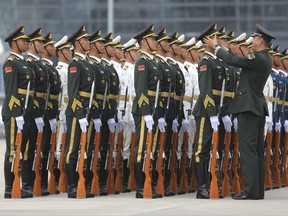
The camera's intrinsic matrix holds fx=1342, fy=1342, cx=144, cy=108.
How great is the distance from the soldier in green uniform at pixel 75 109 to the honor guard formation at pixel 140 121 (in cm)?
1

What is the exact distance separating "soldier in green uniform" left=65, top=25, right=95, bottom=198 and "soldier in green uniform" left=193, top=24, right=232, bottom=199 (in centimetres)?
142

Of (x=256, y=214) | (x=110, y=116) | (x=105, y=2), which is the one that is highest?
(x=105, y=2)

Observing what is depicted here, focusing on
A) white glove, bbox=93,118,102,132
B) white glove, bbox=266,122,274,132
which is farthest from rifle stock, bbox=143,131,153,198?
white glove, bbox=266,122,274,132

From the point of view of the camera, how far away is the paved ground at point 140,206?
14.7 m

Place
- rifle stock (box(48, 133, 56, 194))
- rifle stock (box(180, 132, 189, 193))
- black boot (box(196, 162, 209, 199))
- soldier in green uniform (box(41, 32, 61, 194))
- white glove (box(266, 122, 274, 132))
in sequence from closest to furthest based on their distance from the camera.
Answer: black boot (box(196, 162, 209, 199))
soldier in green uniform (box(41, 32, 61, 194))
rifle stock (box(48, 133, 56, 194))
rifle stock (box(180, 132, 189, 193))
white glove (box(266, 122, 274, 132))

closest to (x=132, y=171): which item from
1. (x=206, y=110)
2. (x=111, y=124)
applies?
(x=111, y=124)

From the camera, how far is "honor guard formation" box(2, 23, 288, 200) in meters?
17.0

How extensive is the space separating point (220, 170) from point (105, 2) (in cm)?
5449

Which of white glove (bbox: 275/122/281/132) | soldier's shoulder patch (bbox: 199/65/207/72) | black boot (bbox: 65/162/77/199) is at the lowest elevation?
black boot (bbox: 65/162/77/199)

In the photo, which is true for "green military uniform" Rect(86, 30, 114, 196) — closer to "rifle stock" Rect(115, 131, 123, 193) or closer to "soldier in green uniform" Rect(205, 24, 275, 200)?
"rifle stock" Rect(115, 131, 123, 193)

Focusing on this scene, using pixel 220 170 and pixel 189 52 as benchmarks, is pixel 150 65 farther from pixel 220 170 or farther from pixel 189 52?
pixel 189 52

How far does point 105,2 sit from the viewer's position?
71.6 m

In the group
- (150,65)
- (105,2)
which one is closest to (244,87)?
(150,65)

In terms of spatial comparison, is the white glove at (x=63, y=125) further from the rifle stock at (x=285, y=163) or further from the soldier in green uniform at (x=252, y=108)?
the rifle stock at (x=285, y=163)
